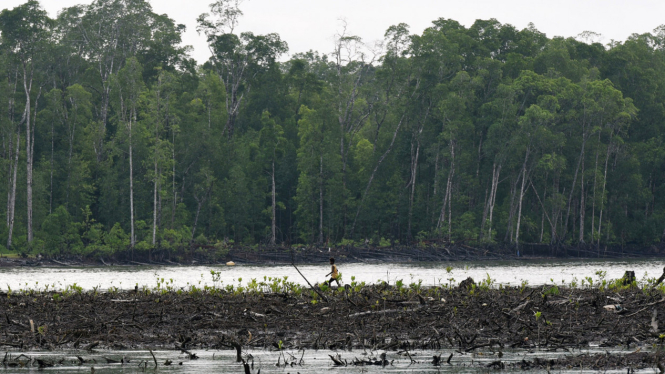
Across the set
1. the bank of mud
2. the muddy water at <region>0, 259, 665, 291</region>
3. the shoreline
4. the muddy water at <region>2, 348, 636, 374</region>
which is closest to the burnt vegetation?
the bank of mud

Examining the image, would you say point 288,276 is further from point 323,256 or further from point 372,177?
point 372,177

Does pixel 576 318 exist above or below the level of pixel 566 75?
below

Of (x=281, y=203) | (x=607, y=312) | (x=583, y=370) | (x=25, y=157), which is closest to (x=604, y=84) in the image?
(x=281, y=203)

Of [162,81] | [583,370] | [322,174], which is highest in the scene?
[162,81]

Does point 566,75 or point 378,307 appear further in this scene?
point 566,75

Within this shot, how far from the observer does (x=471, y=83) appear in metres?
71.9

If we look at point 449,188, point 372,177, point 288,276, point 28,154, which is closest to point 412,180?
point 372,177

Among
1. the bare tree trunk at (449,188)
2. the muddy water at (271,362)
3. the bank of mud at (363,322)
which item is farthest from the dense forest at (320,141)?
the muddy water at (271,362)

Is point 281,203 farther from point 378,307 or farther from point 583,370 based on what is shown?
point 583,370

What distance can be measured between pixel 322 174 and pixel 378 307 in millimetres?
54400

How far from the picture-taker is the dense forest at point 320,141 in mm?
67938

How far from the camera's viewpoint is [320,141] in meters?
73.1

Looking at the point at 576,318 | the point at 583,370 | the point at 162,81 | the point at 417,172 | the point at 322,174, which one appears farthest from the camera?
the point at 417,172

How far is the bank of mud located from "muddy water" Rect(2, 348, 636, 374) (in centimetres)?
35
